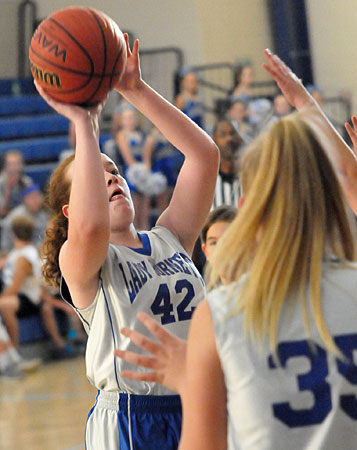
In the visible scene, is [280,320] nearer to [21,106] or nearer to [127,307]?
[127,307]

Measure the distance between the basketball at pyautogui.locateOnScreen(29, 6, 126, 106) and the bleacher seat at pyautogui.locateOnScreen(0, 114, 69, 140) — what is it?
28.6ft

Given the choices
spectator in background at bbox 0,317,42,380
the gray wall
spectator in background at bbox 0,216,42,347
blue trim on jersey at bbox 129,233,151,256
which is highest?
the gray wall

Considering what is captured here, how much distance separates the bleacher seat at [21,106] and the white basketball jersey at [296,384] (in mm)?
10376

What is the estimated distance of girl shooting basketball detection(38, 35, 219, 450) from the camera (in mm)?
1845

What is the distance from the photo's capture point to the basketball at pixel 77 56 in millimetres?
1992

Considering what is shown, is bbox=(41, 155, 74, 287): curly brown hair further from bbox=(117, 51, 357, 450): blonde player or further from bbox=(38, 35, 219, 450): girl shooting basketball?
bbox=(117, 51, 357, 450): blonde player

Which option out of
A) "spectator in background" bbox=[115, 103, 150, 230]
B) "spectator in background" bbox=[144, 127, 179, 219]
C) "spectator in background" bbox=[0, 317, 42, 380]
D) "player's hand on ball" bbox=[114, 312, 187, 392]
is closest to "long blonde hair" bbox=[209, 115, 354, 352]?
"player's hand on ball" bbox=[114, 312, 187, 392]

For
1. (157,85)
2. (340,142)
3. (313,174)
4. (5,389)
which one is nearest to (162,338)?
(313,174)

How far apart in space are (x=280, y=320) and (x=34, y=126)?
981 cm

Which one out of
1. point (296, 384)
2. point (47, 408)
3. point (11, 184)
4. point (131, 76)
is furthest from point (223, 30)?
point (296, 384)

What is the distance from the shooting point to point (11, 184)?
7.90 m

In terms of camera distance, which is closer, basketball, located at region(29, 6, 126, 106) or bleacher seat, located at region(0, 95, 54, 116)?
basketball, located at region(29, 6, 126, 106)

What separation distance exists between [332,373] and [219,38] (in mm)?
10833

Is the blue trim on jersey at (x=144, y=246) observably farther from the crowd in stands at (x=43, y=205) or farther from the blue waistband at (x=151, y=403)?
the crowd in stands at (x=43, y=205)
